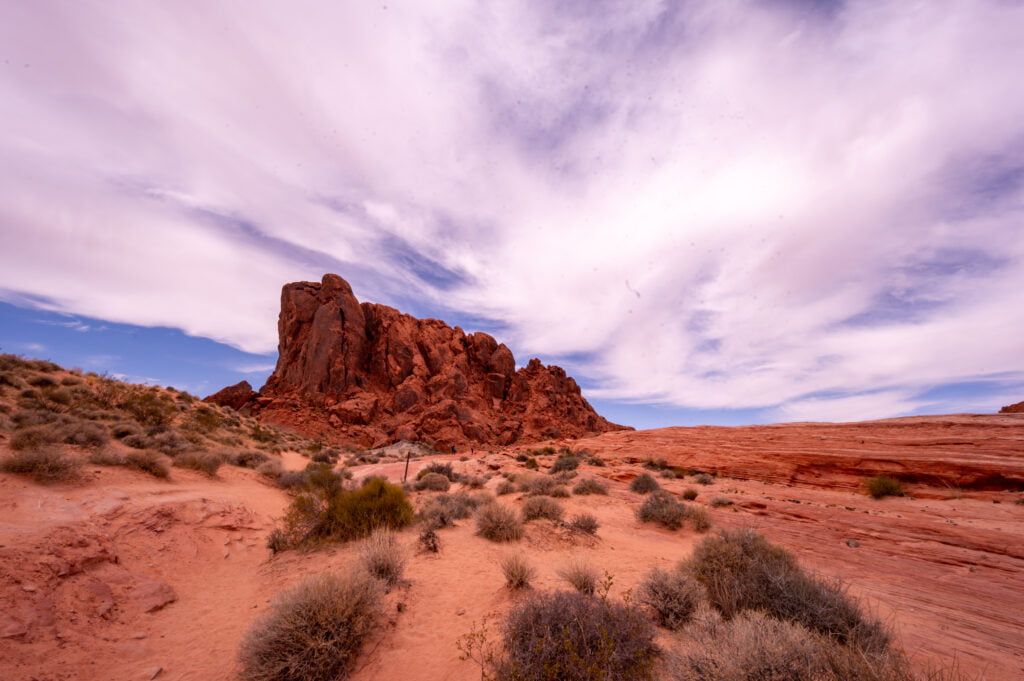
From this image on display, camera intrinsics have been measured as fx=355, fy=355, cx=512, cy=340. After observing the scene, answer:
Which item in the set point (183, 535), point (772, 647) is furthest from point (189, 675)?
point (772, 647)

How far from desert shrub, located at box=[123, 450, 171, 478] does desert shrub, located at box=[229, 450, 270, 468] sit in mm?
4418

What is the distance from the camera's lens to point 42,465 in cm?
725

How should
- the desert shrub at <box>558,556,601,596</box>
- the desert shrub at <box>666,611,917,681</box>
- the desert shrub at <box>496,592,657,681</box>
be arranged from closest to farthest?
the desert shrub at <box>666,611,917,681</box> → the desert shrub at <box>496,592,657,681</box> → the desert shrub at <box>558,556,601,596</box>

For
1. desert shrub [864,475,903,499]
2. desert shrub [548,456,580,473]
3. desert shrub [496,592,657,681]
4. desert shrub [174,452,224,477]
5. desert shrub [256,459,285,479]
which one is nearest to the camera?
desert shrub [496,592,657,681]

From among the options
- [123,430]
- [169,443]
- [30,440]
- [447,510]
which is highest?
[123,430]

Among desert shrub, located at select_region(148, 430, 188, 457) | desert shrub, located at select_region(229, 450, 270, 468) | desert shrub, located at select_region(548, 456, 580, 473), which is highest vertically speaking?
desert shrub, located at select_region(148, 430, 188, 457)

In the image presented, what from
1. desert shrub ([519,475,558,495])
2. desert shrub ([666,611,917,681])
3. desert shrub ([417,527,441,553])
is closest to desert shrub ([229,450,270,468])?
desert shrub ([519,475,558,495])

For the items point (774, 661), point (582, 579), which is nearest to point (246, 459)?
point (582, 579)

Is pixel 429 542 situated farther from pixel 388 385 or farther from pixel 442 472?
pixel 388 385

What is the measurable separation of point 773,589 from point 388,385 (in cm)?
4745

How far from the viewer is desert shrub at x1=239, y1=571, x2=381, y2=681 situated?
3.61 meters

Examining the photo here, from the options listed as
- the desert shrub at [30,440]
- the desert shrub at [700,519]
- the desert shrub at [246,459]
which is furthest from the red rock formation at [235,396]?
the desert shrub at [700,519]

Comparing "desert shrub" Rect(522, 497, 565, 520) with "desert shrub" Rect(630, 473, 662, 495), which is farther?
"desert shrub" Rect(630, 473, 662, 495)

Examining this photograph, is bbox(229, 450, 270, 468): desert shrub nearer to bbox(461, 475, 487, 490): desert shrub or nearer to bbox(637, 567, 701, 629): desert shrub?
bbox(461, 475, 487, 490): desert shrub
